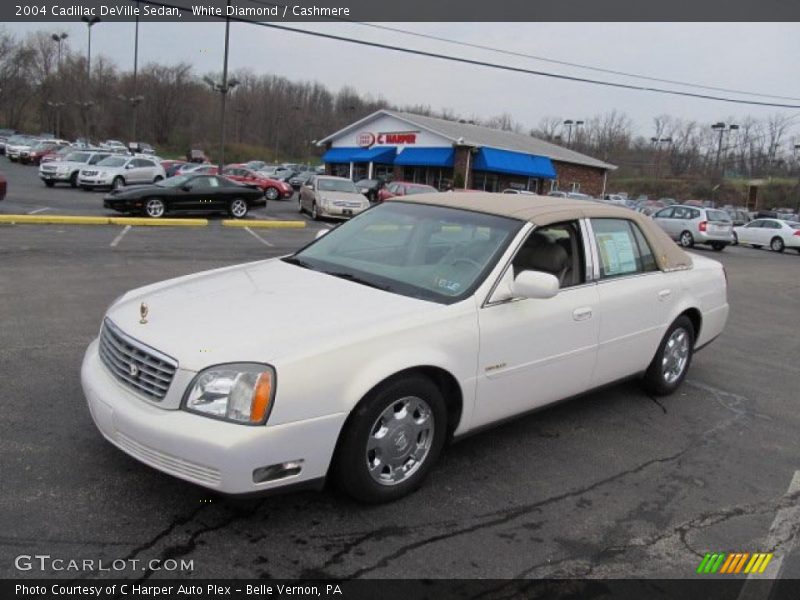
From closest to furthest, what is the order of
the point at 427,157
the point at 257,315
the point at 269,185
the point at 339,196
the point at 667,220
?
the point at 257,315 < the point at 339,196 < the point at 667,220 < the point at 269,185 < the point at 427,157

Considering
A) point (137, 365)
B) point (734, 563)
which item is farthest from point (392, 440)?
point (734, 563)

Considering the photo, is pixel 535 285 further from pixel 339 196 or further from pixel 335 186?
pixel 335 186

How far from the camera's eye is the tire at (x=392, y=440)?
125 inches

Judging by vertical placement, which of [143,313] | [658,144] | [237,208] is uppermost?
[658,144]

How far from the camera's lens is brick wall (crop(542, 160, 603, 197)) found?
45.2 meters

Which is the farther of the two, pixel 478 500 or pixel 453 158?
pixel 453 158

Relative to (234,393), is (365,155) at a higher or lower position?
higher

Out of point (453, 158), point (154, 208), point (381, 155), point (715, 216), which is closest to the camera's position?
point (154, 208)

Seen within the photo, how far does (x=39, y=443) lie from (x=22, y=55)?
101 meters

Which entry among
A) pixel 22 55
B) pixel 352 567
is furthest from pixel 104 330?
pixel 22 55

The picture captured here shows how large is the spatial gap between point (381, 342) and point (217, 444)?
906 millimetres

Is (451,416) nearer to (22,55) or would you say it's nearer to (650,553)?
(650,553)

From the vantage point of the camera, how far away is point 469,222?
4316 mm

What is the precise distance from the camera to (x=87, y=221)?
640 inches
